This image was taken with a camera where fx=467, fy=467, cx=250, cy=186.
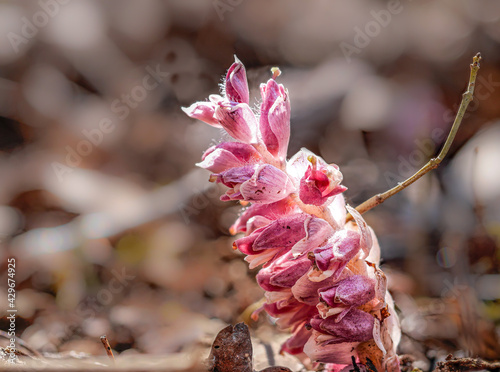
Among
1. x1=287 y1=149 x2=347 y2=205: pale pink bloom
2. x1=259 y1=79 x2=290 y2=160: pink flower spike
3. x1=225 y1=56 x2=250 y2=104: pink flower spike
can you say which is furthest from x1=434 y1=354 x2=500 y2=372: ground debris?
x1=225 y1=56 x2=250 y2=104: pink flower spike

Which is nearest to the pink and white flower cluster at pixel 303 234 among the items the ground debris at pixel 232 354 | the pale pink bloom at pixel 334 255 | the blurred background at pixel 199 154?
the pale pink bloom at pixel 334 255

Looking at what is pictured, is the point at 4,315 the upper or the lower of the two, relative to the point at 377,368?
upper

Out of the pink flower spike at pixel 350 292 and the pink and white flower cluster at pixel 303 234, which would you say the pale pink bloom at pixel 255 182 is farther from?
the pink flower spike at pixel 350 292

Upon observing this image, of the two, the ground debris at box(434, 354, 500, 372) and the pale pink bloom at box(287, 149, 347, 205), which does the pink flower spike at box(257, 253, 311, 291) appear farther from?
the ground debris at box(434, 354, 500, 372)

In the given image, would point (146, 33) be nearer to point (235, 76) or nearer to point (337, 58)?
point (337, 58)

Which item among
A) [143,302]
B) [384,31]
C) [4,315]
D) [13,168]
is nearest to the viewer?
[4,315]

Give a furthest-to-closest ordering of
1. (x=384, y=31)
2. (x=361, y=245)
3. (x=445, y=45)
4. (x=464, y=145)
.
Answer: (x=384, y=31)
(x=445, y=45)
(x=464, y=145)
(x=361, y=245)

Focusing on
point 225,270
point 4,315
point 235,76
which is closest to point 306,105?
point 225,270

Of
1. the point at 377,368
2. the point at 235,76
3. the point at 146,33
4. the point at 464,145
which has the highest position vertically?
the point at 146,33
